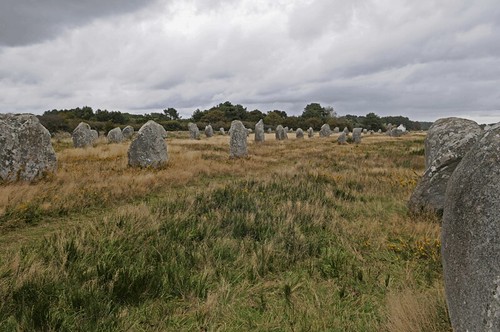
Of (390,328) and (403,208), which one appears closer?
(390,328)

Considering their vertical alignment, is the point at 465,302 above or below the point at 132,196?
above

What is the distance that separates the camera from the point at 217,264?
15.5 ft

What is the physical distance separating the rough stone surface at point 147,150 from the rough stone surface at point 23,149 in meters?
3.28

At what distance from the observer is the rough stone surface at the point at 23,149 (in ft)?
30.8

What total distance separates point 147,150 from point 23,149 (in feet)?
15.0

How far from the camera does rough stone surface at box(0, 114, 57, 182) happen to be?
9383 mm

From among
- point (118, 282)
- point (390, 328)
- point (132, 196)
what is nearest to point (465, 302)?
point (390, 328)

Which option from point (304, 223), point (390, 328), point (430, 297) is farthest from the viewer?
point (304, 223)

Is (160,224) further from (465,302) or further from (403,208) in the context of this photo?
(403,208)

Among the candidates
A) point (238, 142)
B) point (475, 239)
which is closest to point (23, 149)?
point (238, 142)

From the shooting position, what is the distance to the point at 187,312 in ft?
12.1

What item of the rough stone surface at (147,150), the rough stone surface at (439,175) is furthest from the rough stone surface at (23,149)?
the rough stone surface at (439,175)

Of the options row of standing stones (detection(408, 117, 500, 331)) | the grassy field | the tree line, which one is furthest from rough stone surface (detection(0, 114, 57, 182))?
the tree line

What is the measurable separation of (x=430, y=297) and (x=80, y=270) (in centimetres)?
411
